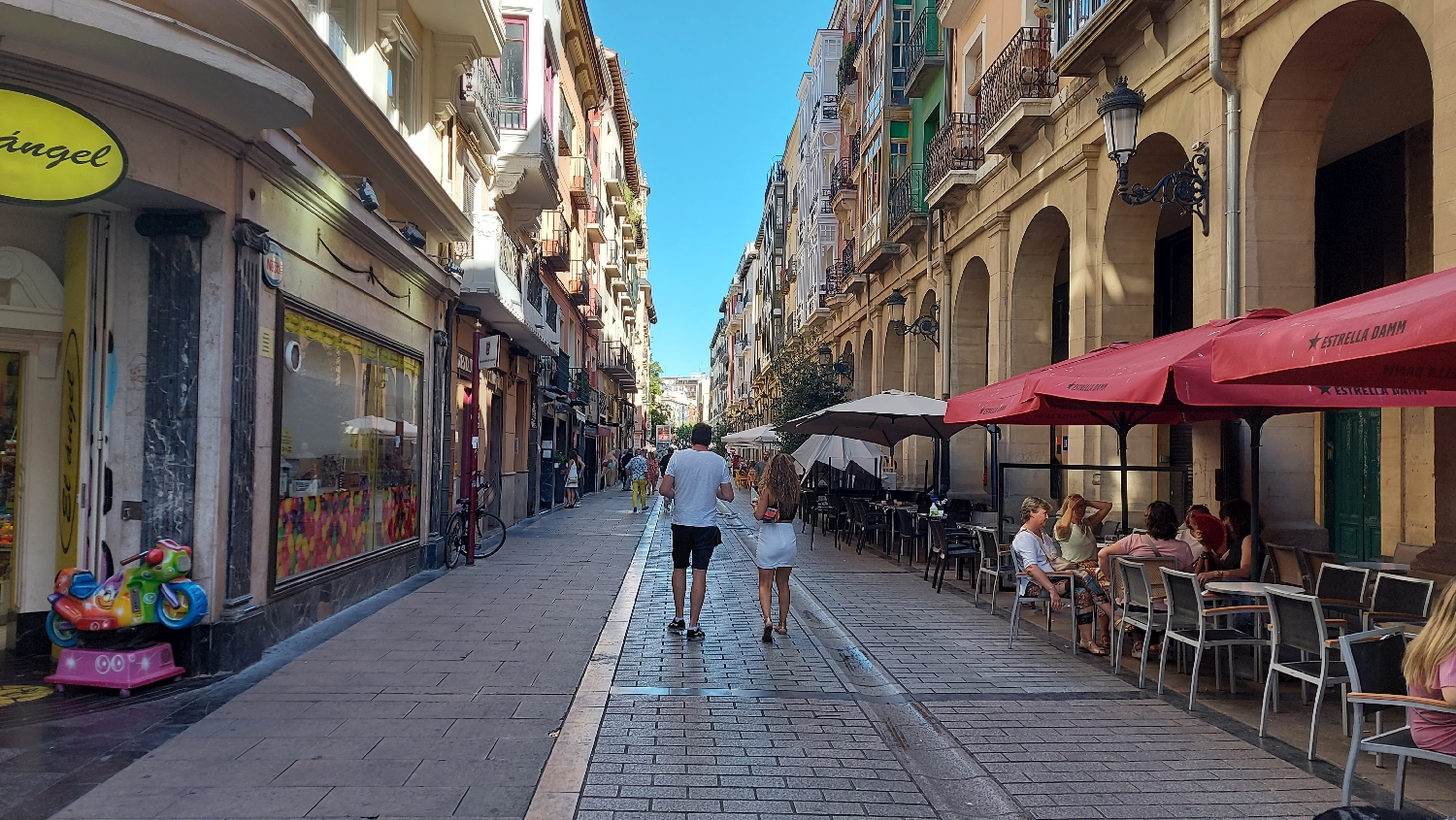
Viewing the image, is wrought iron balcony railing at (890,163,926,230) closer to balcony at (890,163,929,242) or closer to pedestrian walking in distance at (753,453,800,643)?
balcony at (890,163,929,242)

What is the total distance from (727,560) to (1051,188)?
7.74 metres

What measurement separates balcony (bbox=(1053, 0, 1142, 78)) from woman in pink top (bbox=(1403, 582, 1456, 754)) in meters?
9.52

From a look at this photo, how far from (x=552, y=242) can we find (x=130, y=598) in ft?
73.4

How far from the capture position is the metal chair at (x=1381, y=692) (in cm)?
398

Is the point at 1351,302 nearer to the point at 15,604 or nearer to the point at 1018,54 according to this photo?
the point at 15,604

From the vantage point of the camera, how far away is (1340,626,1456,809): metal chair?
398cm

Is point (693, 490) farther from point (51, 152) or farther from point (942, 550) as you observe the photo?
point (51, 152)

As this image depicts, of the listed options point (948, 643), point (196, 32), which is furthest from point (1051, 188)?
point (196, 32)

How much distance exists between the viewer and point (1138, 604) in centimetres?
716

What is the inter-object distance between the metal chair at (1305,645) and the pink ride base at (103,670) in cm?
687

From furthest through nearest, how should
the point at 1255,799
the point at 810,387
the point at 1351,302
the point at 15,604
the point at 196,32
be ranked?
the point at 810,387
the point at 15,604
the point at 196,32
the point at 1351,302
the point at 1255,799

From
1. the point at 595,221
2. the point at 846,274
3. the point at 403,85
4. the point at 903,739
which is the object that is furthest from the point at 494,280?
the point at 595,221

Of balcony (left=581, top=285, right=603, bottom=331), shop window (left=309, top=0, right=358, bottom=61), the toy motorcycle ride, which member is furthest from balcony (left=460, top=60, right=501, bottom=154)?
balcony (left=581, top=285, right=603, bottom=331)

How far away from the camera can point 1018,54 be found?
1597 centimetres
